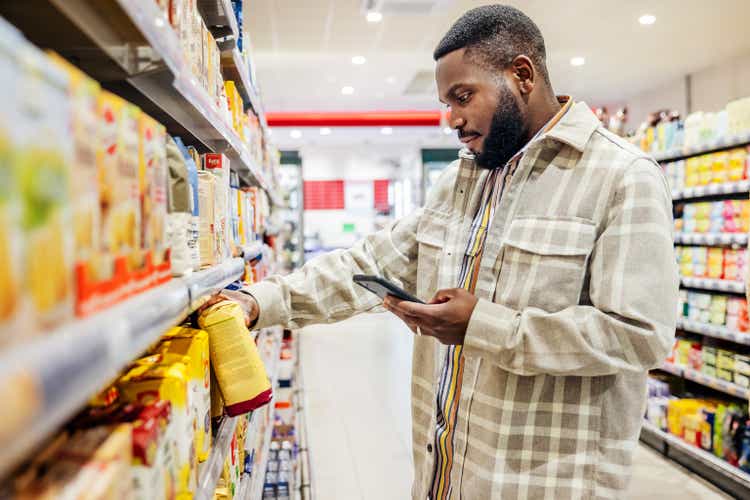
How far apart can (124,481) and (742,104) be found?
4.21 metres

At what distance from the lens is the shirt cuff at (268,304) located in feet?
5.46

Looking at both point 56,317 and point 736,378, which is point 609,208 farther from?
point 736,378

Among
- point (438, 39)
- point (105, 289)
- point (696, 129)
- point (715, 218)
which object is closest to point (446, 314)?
point (105, 289)

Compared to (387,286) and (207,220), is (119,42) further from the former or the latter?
(387,286)

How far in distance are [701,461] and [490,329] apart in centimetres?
330

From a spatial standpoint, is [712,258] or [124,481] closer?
[124,481]

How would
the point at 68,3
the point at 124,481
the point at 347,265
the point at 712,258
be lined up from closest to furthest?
the point at 124,481 → the point at 68,3 → the point at 347,265 → the point at 712,258

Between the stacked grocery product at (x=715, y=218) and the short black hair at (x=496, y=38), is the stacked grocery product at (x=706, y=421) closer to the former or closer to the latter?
the stacked grocery product at (x=715, y=218)

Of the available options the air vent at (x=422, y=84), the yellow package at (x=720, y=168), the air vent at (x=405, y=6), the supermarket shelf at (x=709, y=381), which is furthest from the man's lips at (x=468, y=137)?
the air vent at (x=422, y=84)

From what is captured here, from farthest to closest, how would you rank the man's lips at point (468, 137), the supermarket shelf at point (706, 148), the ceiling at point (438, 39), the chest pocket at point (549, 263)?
the ceiling at point (438, 39) < the supermarket shelf at point (706, 148) < the man's lips at point (468, 137) < the chest pocket at point (549, 263)

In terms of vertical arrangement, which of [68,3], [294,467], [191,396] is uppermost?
[68,3]

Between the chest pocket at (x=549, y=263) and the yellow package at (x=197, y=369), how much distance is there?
0.73 m

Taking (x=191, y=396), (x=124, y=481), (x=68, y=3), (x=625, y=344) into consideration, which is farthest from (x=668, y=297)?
(x=68, y=3)

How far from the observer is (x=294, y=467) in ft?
11.1
